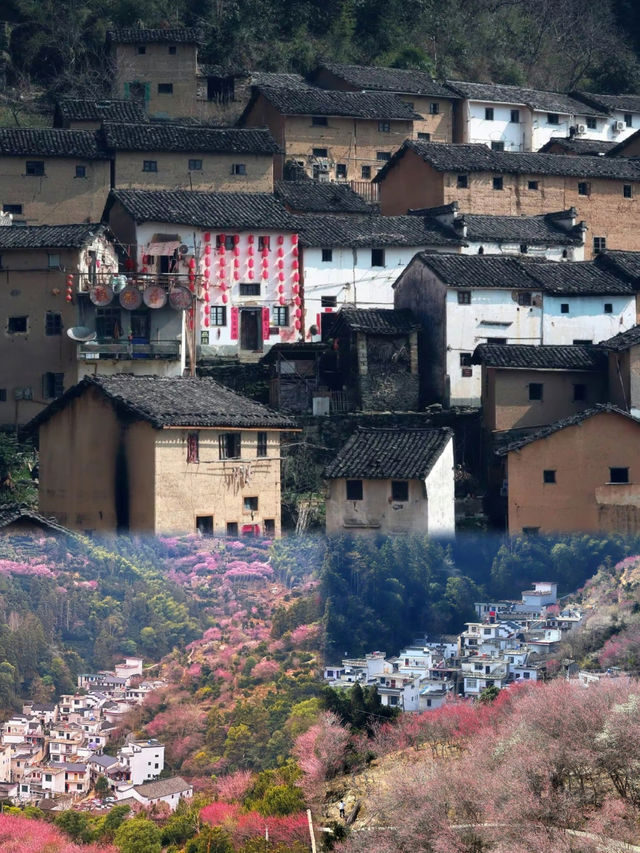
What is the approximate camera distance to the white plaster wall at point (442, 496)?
2806 cm

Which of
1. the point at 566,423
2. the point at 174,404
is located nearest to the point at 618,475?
the point at 566,423

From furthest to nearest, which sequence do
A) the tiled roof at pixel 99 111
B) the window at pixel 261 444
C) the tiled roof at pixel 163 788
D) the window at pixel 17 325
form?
1. the tiled roof at pixel 99 111
2. the window at pixel 17 325
3. the window at pixel 261 444
4. the tiled roof at pixel 163 788

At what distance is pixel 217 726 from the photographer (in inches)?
877

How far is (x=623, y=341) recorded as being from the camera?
33844mm

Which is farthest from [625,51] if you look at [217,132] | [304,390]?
[304,390]

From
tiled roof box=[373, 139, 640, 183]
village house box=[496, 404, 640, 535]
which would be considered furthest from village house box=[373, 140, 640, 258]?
village house box=[496, 404, 640, 535]

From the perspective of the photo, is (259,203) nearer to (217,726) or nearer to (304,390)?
(304,390)

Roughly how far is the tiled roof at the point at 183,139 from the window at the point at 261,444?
14.8 meters

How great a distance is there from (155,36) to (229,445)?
2292cm

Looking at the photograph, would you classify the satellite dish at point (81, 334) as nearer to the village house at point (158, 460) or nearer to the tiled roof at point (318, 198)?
the village house at point (158, 460)

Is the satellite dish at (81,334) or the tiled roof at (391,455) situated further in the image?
the satellite dish at (81,334)

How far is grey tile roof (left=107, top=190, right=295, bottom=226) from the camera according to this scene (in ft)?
126

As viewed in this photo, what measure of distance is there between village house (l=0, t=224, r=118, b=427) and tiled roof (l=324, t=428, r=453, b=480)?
780 cm

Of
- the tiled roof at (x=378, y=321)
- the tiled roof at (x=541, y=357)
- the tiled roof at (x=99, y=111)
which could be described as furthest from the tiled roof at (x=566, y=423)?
the tiled roof at (x=99, y=111)
